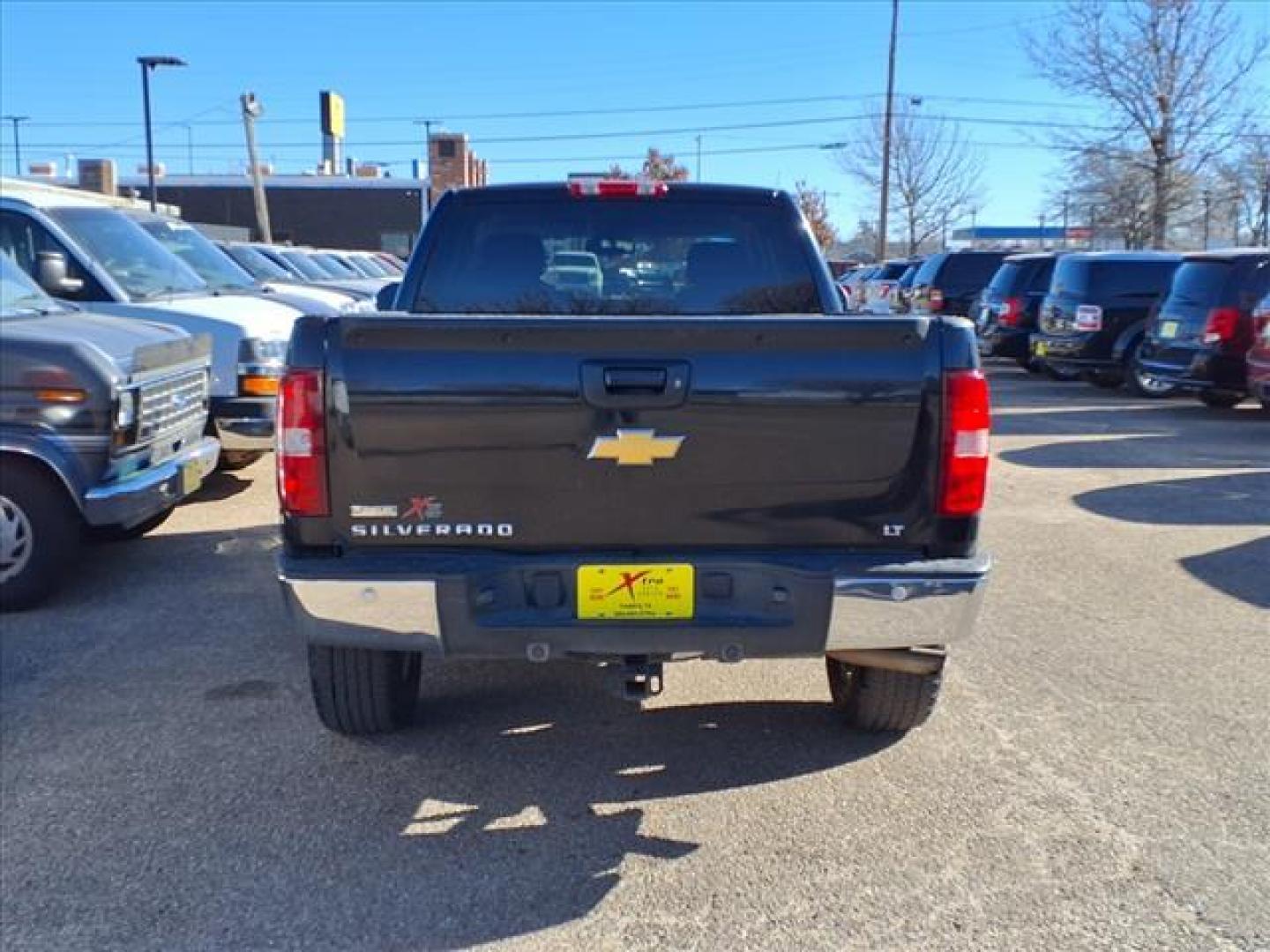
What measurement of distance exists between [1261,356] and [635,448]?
406 inches

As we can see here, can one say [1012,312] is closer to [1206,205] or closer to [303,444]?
[303,444]

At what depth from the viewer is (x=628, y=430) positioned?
3.21 m

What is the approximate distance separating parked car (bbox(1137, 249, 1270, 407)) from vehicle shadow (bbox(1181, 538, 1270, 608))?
5.98m

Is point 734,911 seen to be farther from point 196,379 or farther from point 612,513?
point 196,379

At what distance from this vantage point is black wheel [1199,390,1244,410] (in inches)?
534

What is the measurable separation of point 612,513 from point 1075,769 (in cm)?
200

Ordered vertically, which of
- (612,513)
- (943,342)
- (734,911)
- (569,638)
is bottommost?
(734,911)

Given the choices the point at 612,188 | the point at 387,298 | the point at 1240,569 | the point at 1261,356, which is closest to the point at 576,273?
the point at 612,188

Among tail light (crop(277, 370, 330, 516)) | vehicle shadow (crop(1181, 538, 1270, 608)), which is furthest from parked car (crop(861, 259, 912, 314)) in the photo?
tail light (crop(277, 370, 330, 516))

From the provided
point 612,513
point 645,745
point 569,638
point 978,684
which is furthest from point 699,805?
point 978,684

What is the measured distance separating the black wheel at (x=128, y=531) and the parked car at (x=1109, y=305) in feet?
41.1

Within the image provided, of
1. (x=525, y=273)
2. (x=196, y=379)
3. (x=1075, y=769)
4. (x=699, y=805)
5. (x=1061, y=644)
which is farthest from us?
(x=196, y=379)

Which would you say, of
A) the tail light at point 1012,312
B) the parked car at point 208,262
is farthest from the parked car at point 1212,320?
the parked car at point 208,262

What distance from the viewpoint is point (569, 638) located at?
10.7 ft
